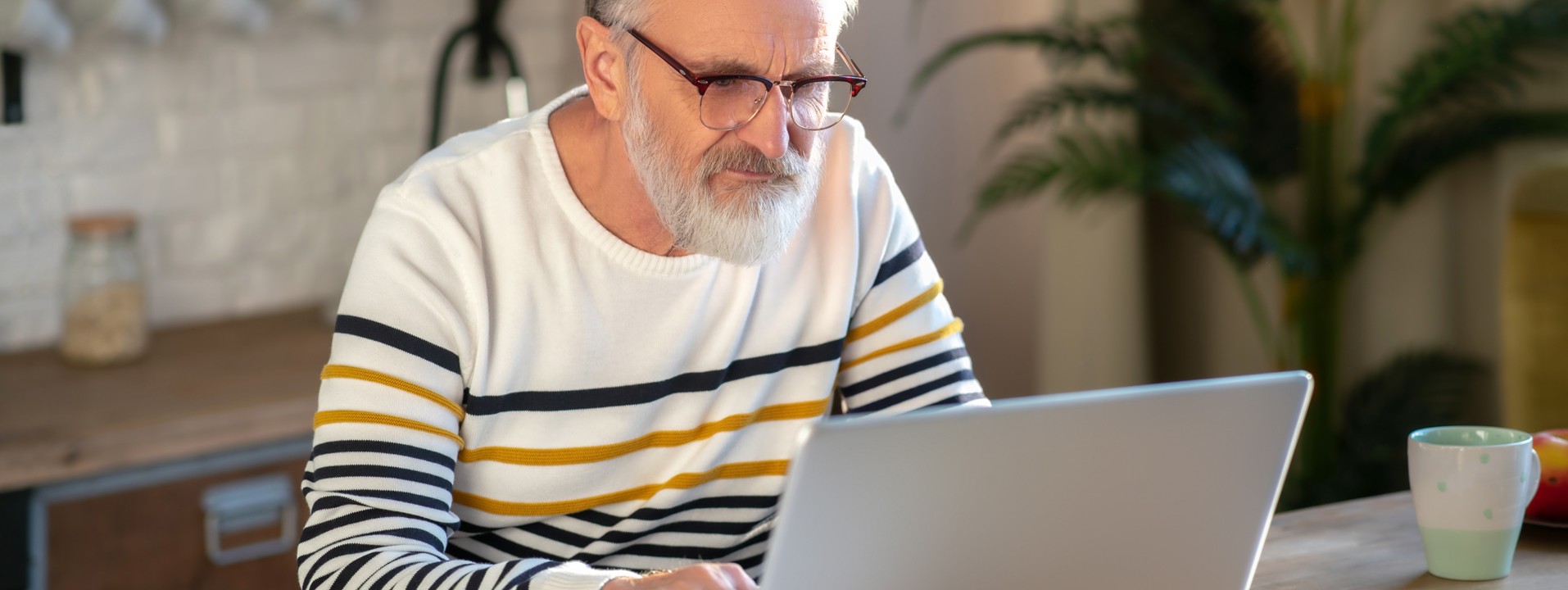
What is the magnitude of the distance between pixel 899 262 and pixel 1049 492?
569 millimetres

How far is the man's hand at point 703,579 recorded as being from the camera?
874 mm

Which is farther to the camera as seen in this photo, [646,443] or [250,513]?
[250,513]

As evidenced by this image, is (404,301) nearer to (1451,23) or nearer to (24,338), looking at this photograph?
(24,338)

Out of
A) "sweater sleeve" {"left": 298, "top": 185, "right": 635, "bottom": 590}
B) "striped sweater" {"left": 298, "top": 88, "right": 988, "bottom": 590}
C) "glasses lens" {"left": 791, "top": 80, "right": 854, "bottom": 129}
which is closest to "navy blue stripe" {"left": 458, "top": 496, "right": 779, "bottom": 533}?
"striped sweater" {"left": 298, "top": 88, "right": 988, "bottom": 590}

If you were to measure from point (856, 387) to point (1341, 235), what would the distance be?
1.09 metres

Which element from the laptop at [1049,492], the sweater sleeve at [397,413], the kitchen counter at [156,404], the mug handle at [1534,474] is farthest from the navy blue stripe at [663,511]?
the kitchen counter at [156,404]

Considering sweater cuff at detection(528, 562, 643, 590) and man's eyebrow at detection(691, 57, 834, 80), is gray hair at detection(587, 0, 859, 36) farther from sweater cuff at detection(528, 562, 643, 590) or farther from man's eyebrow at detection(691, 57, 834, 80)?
sweater cuff at detection(528, 562, 643, 590)

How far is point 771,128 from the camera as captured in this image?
1.17m

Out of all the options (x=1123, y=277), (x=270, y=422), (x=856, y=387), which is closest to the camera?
(x=856, y=387)

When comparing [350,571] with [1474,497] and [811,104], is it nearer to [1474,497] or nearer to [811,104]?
[811,104]

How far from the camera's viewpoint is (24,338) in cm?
221

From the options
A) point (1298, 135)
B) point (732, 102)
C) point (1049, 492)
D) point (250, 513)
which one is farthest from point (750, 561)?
point (1298, 135)

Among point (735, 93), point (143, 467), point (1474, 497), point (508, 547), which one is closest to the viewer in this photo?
point (1474, 497)

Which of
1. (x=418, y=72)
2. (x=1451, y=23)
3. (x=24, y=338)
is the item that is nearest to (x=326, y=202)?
(x=418, y=72)
